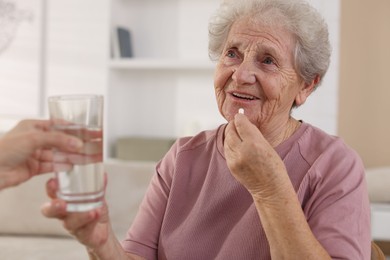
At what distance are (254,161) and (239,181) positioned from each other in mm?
164

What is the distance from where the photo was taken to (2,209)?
2.53m

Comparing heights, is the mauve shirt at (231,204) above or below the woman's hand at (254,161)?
below

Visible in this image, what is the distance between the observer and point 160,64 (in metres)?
3.92

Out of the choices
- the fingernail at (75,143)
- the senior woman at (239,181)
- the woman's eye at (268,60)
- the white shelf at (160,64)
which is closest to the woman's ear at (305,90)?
the senior woman at (239,181)

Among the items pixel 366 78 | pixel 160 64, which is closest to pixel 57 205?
pixel 160 64

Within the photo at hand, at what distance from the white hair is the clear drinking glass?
2.41ft

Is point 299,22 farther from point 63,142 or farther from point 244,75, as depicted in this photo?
point 63,142

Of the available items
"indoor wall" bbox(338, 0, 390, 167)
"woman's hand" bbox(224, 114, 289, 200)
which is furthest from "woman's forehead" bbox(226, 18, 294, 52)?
"indoor wall" bbox(338, 0, 390, 167)

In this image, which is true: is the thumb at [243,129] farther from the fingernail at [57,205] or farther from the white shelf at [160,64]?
the white shelf at [160,64]

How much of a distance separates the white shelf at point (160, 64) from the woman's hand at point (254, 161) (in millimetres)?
2702

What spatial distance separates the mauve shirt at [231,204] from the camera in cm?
125

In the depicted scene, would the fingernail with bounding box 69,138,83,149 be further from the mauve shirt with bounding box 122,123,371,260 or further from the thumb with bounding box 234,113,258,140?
the mauve shirt with bounding box 122,123,371,260

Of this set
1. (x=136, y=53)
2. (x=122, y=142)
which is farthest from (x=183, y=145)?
(x=136, y=53)

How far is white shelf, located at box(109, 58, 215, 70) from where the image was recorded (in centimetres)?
385
